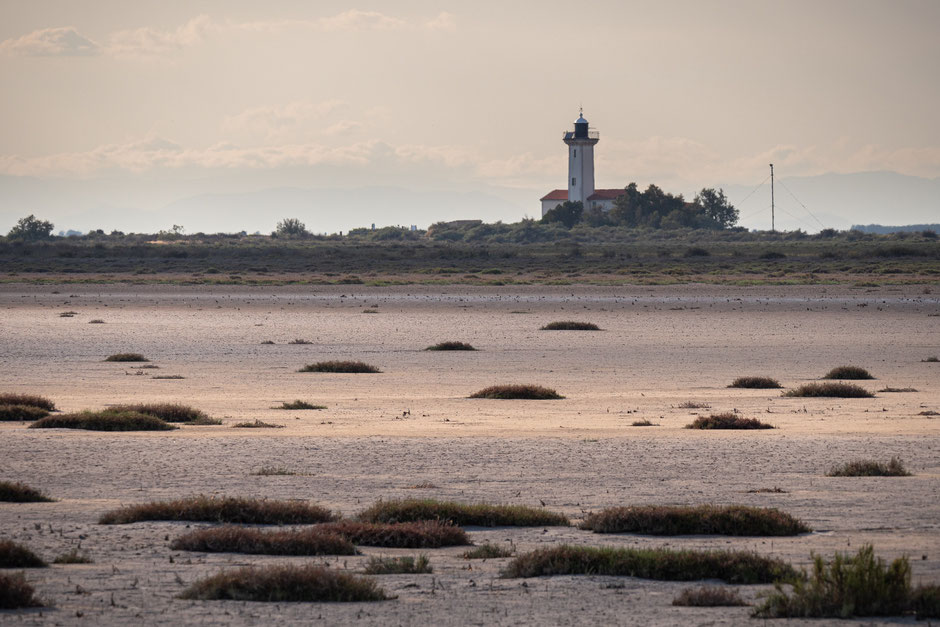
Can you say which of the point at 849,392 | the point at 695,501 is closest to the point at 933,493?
the point at 695,501

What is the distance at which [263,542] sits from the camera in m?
11.8

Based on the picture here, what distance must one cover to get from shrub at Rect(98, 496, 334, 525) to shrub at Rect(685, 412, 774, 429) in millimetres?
9434

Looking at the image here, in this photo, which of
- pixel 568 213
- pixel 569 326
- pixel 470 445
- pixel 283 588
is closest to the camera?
pixel 283 588

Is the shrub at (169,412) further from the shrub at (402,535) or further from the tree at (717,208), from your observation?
the tree at (717,208)

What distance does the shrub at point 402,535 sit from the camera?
12258 mm

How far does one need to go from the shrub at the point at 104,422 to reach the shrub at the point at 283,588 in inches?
451

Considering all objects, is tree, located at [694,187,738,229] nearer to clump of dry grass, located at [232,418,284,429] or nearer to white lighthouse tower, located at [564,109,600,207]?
white lighthouse tower, located at [564,109,600,207]

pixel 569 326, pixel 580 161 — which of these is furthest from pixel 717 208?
pixel 569 326

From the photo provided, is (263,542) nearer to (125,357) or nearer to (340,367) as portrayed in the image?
(340,367)

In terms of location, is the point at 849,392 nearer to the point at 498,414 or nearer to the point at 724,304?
the point at 498,414

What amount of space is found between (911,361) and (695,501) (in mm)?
22716

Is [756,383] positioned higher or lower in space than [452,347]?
lower

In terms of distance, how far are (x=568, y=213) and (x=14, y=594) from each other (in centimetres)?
15196

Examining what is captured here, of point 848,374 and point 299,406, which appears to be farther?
point 848,374
